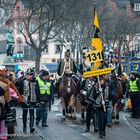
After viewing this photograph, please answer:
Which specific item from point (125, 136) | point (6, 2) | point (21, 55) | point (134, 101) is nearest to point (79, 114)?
point (134, 101)

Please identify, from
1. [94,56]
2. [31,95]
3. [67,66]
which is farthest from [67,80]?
[31,95]

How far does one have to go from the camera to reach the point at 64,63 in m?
19.7

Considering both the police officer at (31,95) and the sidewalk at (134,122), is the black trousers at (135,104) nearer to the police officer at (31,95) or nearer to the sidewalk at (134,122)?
the sidewalk at (134,122)

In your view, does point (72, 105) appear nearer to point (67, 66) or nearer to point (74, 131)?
point (67, 66)

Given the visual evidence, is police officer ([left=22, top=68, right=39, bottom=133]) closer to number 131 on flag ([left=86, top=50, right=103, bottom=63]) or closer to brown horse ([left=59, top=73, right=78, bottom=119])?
number 131 on flag ([left=86, top=50, right=103, bottom=63])

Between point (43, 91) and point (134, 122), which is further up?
point (43, 91)

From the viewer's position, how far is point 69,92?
19.4 m

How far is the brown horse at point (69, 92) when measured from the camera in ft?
63.5

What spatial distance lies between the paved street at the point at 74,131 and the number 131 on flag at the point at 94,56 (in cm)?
205

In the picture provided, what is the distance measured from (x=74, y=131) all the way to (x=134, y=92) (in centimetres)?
509

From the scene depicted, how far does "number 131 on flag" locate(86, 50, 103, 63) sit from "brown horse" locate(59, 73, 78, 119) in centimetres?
227

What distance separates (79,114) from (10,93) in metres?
7.37

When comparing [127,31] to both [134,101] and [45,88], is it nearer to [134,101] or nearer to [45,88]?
[134,101]

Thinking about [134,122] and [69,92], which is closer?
[69,92]
